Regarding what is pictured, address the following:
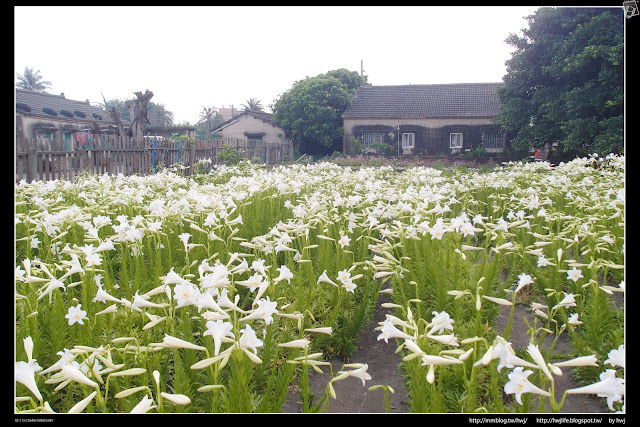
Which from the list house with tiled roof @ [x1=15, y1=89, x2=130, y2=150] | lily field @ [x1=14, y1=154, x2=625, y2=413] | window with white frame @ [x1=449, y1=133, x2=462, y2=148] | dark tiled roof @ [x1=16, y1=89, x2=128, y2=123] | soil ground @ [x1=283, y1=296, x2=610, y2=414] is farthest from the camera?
window with white frame @ [x1=449, y1=133, x2=462, y2=148]

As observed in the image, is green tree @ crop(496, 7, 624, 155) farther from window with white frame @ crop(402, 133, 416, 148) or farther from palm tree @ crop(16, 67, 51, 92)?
palm tree @ crop(16, 67, 51, 92)

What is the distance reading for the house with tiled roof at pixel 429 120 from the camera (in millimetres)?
32219

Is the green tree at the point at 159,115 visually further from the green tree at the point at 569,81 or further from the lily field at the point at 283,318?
the lily field at the point at 283,318

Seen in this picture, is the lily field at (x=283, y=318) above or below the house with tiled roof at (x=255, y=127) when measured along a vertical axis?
below

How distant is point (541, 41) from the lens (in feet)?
72.4

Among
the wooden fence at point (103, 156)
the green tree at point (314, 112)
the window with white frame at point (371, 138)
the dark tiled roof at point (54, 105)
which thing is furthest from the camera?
the green tree at point (314, 112)

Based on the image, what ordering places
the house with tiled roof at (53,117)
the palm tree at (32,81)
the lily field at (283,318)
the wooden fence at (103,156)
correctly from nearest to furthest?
1. the lily field at (283,318)
2. the wooden fence at (103,156)
3. the house with tiled roof at (53,117)
4. the palm tree at (32,81)

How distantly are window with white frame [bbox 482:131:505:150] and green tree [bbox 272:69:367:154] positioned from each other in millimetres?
10662

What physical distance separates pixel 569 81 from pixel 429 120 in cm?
1236

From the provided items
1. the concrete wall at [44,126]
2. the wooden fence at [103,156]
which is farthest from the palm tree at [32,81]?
the wooden fence at [103,156]

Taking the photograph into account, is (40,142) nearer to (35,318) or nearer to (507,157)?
(35,318)

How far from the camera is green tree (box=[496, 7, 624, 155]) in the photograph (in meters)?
18.4

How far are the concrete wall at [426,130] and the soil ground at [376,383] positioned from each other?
30234 millimetres

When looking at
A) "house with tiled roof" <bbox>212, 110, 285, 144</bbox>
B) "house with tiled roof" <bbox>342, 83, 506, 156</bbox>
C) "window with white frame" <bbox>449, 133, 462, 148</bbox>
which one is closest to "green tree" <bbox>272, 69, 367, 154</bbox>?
"house with tiled roof" <bbox>342, 83, 506, 156</bbox>
